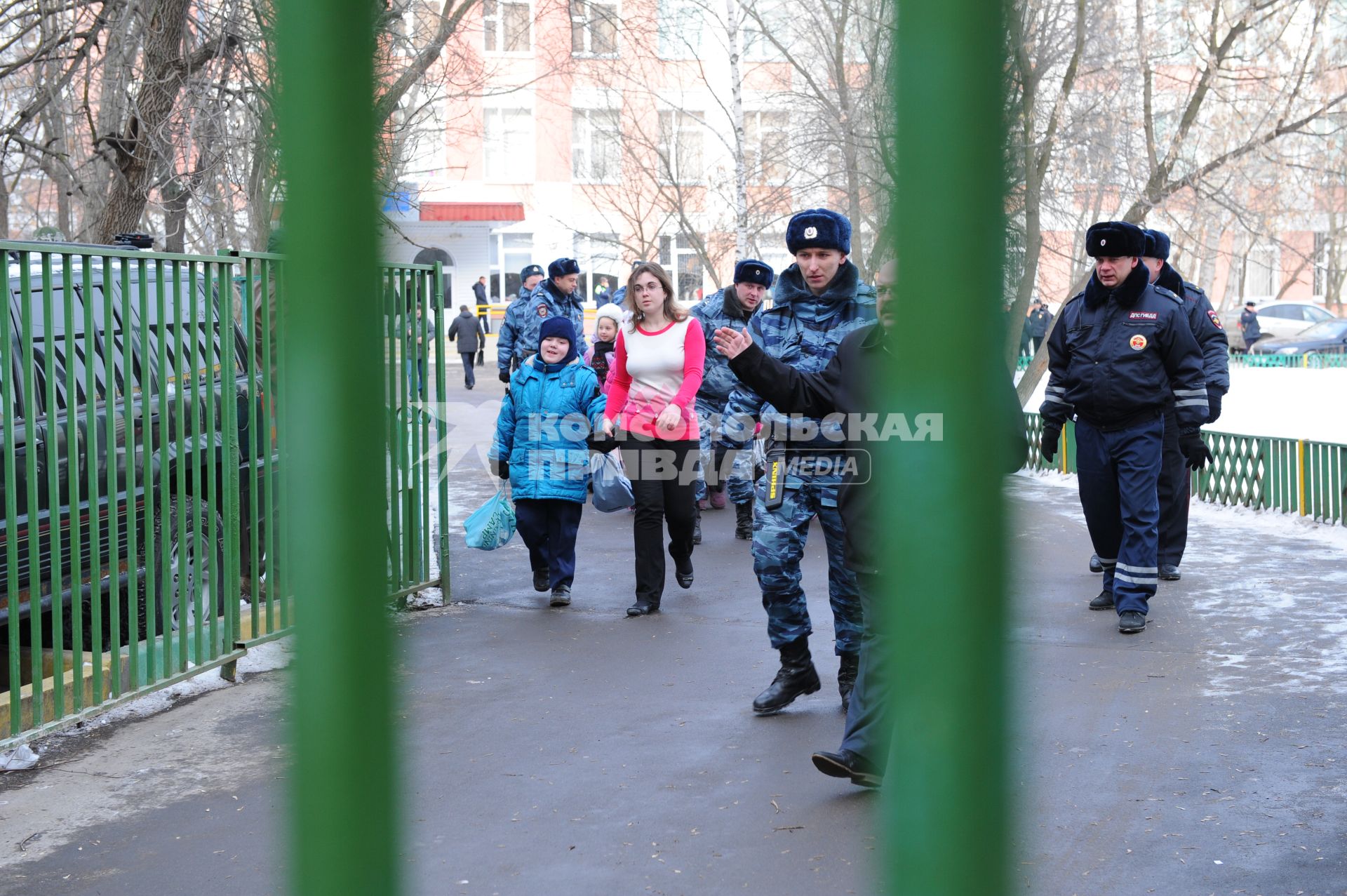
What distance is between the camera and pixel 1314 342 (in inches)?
1475

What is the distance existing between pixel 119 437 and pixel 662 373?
311cm

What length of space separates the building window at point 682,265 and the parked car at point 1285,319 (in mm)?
16059

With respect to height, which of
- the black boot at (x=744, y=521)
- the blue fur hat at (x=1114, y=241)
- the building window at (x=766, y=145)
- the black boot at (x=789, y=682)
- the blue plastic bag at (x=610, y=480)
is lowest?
the black boot at (x=789, y=682)

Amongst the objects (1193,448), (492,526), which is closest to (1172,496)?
(1193,448)

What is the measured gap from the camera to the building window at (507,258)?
46.0 m

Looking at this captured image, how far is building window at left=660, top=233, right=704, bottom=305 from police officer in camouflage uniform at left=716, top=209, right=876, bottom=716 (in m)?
22.0

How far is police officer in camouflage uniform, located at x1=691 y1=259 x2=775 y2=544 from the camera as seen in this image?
9641mm

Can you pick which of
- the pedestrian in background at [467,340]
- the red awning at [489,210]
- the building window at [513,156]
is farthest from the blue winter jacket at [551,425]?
the red awning at [489,210]

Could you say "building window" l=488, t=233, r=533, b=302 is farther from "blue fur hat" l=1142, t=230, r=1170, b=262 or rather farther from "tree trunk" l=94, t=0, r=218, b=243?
"blue fur hat" l=1142, t=230, r=1170, b=262

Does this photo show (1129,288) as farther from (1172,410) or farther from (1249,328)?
(1249,328)

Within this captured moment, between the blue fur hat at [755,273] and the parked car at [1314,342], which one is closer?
the blue fur hat at [755,273]

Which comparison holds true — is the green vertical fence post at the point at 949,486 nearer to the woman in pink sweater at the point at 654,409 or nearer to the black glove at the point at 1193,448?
the woman in pink sweater at the point at 654,409

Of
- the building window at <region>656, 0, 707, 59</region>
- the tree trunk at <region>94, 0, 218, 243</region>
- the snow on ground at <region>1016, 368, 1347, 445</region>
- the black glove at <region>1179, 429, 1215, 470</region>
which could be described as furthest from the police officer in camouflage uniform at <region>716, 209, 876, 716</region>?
the building window at <region>656, 0, 707, 59</region>

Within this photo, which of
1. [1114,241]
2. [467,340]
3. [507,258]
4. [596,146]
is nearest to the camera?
[1114,241]
